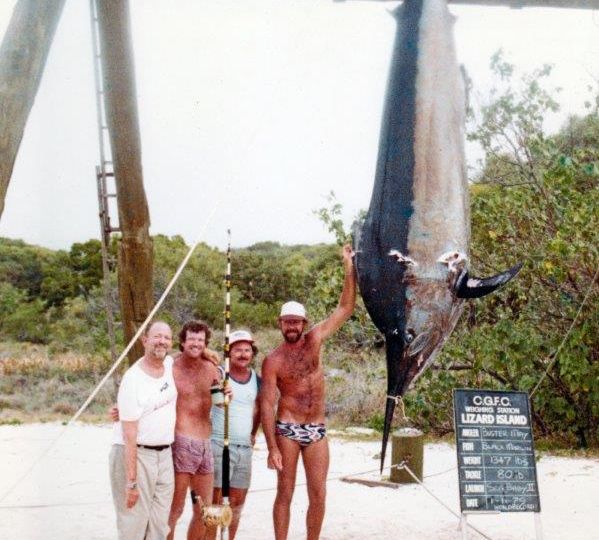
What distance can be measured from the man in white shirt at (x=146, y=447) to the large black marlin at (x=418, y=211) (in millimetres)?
994

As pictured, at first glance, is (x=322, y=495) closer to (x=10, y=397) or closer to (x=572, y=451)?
(x=572, y=451)

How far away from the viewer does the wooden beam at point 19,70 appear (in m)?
2.57

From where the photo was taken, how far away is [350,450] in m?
7.77

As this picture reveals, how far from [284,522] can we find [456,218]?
1.60m

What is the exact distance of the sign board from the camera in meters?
3.64

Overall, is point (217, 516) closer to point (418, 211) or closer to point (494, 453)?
point (418, 211)

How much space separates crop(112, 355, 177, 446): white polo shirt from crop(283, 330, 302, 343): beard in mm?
540

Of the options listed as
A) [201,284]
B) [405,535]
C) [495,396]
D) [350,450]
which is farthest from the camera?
[201,284]

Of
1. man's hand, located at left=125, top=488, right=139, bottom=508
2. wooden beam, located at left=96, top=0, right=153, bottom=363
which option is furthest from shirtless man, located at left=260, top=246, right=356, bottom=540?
wooden beam, located at left=96, top=0, right=153, bottom=363

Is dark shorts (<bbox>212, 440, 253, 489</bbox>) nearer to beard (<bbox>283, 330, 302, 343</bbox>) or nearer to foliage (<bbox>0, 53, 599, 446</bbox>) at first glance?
beard (<bbox>283, 330, 302, 343</bbox>)

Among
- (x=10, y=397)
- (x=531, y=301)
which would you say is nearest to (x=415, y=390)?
(x=531, y=301)

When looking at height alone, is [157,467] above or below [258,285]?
below

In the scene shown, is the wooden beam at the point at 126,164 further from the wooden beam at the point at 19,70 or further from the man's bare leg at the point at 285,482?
the man's bare leg at the point at 285,482

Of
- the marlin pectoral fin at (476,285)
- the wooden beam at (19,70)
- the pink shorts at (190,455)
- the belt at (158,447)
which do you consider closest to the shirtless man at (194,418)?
the pink shorts at (190,455)
